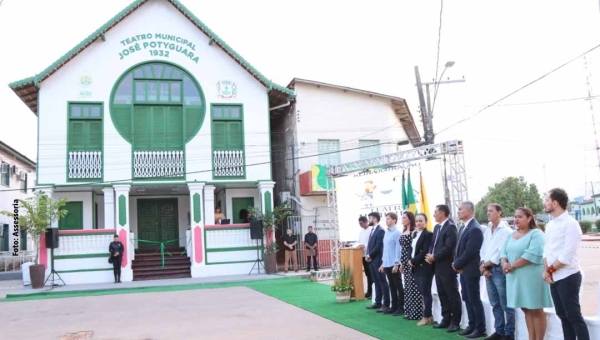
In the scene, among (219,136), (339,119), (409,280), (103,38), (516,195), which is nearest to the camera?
(409,280)

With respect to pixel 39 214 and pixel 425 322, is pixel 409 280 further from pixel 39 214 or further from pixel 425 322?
pixel 39 214

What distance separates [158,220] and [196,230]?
3044 mm

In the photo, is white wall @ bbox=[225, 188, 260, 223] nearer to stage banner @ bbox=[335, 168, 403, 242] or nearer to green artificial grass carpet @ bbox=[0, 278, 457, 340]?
green artificial grass carpet @ bbox=[0, 278, 457, 340]

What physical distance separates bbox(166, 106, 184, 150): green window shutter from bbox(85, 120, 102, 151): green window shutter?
7.69 feet

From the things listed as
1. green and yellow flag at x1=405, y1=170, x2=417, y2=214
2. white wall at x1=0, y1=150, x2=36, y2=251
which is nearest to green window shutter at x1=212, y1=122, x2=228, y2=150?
green and yellow flag at x1=405, y1=170, x2=417, y2=214

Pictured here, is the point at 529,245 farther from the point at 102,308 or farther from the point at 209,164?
the point at 209,164

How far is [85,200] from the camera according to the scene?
2011cm

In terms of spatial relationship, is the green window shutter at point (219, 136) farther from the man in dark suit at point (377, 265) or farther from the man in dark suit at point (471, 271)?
the man in dark suit at point (471, 271)

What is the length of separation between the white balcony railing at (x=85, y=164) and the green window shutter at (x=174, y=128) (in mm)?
2475

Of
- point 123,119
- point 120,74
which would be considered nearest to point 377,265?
point 123,119

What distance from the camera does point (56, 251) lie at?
1847cm

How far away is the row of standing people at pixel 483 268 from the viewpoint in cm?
546

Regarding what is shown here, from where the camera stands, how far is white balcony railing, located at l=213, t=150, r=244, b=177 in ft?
67.3

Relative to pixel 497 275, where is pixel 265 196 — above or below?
above
